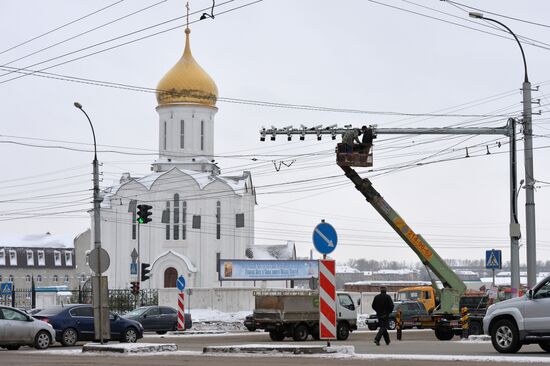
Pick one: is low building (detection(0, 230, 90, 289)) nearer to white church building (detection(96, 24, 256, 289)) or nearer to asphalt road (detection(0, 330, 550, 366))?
white church building (detection(96, 24, 256, 289))

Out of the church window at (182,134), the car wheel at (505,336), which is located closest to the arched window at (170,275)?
the church window at (182,134)

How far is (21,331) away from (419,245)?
14604 millimetres

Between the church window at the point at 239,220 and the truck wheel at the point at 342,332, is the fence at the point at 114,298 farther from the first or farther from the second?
the truck wheel at the point at 342,332

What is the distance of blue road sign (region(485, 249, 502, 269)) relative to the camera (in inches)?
1431

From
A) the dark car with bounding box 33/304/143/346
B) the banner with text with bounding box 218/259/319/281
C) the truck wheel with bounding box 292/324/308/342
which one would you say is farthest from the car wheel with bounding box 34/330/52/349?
the banner with text with bounding box 218/259/319/281

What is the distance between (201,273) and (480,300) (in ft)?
146

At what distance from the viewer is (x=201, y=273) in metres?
81.4

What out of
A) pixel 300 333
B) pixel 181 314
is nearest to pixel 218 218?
pixel 181 314

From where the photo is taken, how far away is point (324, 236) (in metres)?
22.1

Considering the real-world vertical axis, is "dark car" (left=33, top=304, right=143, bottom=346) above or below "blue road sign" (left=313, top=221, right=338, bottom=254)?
below

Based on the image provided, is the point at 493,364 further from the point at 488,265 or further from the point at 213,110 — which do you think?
the point at 213,110

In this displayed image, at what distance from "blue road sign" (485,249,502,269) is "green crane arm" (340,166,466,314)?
132cm

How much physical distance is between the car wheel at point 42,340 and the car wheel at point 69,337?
84.1 inches

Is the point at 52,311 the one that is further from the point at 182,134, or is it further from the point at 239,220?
the point at 239,220
